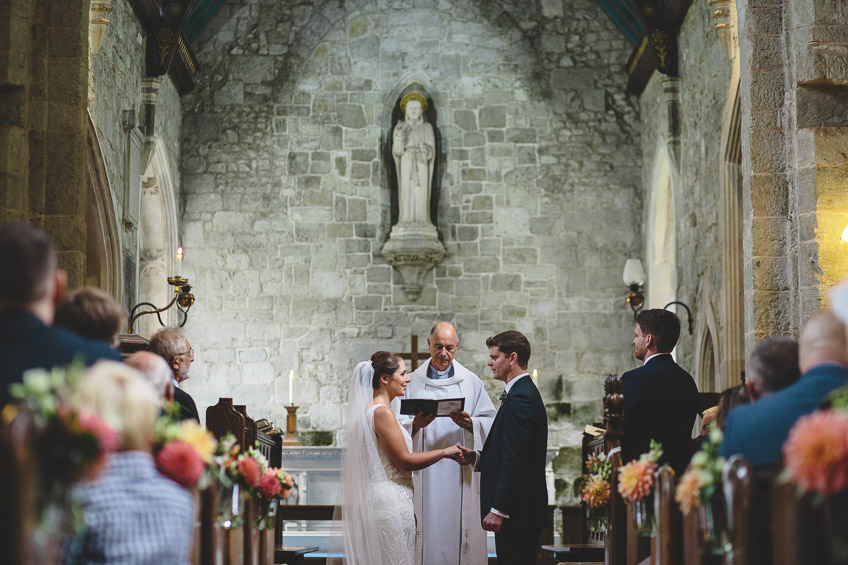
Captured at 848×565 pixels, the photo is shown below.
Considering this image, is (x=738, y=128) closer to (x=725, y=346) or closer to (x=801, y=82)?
(x=725, y=346)

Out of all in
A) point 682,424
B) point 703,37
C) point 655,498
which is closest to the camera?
point 655,498

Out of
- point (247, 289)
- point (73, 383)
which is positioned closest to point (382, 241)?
point (247, 289)

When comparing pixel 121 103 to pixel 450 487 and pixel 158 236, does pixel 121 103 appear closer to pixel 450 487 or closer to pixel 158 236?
pixel 158 236

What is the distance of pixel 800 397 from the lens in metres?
2.79

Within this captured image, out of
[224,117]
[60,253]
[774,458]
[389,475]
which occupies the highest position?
[224,117]

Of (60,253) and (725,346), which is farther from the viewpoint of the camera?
(725,346)

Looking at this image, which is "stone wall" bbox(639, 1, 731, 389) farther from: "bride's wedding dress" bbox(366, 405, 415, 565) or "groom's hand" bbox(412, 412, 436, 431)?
"bride's wedding dress" bbox(366, 405, 415, 565)

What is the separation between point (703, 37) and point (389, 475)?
17.2ft

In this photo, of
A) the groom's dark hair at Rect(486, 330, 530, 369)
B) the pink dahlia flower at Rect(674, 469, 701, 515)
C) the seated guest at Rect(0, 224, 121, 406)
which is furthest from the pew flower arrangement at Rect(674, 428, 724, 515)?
the groom's dark hair at Rect(486, 330, 530, 369)

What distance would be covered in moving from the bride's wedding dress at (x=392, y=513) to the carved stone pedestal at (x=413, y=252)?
5580 millimetres

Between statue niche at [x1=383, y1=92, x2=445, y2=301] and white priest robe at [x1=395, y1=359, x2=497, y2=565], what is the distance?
445 centimetres

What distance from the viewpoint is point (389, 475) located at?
5168mm

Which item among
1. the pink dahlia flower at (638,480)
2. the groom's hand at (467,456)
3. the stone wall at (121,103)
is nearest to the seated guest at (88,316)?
the pink dahlia flower at (638,480)

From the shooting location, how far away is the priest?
18.9 ft
